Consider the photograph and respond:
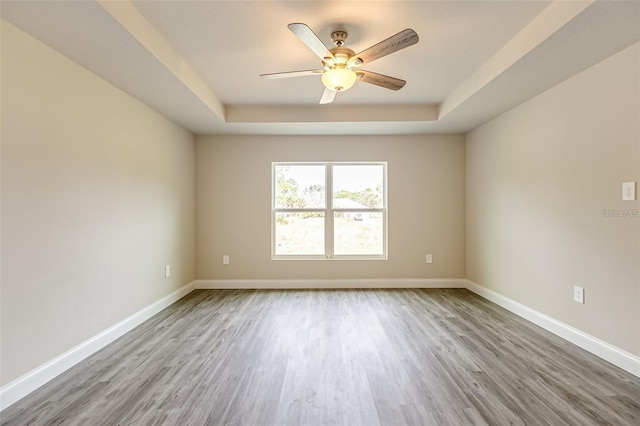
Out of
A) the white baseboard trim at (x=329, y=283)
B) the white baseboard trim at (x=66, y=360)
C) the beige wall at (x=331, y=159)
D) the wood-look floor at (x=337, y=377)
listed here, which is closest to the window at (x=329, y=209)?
the beige wall at (x=331, y=159)

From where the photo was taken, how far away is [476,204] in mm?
4141

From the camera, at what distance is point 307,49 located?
96.3 inches

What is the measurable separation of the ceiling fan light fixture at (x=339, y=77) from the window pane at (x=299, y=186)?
2.30m

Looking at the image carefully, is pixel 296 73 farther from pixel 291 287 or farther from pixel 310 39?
pixel 291 287

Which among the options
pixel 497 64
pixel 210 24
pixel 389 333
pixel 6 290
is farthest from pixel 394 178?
pixel 6 290

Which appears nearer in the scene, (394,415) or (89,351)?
(394,415)

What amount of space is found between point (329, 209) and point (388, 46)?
2.77 m

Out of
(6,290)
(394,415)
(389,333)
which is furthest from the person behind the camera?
(389,333)

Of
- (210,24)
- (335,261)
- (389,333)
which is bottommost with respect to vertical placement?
(389,333)

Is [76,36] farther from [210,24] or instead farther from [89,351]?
[89,351]

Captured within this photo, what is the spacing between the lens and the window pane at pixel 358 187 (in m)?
4.52

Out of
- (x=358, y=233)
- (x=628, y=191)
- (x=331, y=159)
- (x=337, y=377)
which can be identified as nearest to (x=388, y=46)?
(x=628, y=191)

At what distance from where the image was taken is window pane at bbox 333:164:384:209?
4.52 meters

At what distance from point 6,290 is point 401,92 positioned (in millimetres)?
3685
